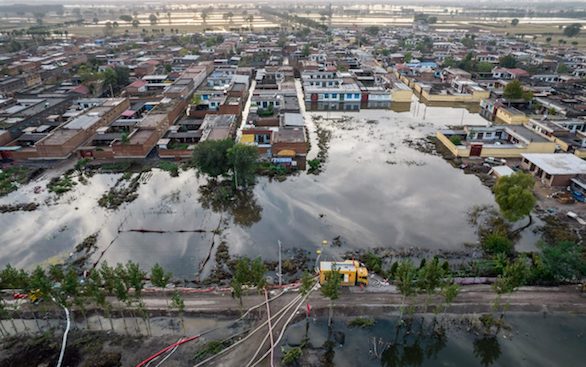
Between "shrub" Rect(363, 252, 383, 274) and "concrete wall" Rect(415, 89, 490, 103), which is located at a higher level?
"concrete wall" Rect(415, 89, 490, 103)

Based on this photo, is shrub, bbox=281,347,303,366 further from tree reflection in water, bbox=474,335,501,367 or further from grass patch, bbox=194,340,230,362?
tree reflection in water, bbox=474,335,501,367


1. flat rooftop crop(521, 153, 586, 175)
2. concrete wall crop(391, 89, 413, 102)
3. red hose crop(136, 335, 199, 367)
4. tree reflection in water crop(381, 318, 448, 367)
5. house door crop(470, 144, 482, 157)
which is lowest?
tree reflection in water crop(381, 318, 448, 367)

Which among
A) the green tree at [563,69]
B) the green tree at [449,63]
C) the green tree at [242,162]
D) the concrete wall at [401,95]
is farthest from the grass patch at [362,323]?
the green tree at [563,69]

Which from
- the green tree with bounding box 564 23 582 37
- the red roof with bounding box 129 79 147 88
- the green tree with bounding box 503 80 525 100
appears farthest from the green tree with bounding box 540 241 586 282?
the green tree with bounding box 564 23 582 37

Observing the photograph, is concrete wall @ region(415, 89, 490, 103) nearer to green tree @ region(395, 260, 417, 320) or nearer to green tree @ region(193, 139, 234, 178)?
green tree @ region(193, 139, 234, 178)

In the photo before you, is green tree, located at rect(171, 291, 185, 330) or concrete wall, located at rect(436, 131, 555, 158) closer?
green tree, located at rect(171, 291, 185, 330)

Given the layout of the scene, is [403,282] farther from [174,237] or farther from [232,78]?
[232,78]

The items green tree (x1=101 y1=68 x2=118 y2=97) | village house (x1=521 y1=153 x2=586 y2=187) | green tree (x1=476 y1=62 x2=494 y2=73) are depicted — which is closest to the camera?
village house (x1=521 y1=153 x2=586 y2=187)

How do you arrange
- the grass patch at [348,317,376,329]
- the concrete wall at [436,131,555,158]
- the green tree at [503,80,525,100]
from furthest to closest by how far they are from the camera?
the green tree at [503,80,525,100]
the concrete wall at [436,131,555,158]
the grass patch at [348,317,376,329]

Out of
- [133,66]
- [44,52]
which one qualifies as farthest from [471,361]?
[44,52]
